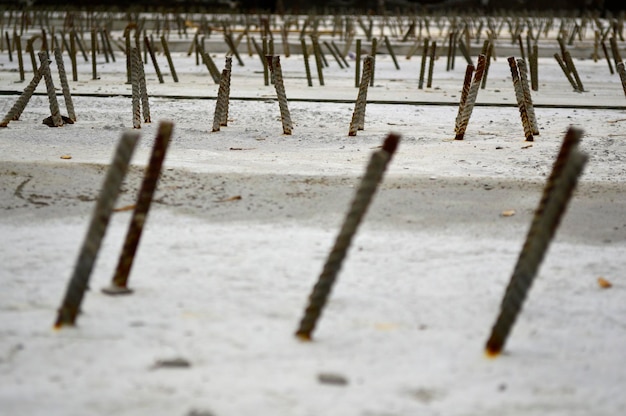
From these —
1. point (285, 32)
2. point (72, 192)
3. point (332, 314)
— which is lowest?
point (285, 32)

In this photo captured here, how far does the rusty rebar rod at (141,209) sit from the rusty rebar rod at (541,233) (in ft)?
3.83

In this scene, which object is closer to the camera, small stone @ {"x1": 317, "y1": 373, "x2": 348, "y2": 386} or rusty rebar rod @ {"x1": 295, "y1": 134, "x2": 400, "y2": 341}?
small stone @ {"x1": 317, "y1": 373, "x2": 348, "y2": 386}

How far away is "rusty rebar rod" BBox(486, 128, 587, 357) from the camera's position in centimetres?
270

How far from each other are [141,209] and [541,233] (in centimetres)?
134

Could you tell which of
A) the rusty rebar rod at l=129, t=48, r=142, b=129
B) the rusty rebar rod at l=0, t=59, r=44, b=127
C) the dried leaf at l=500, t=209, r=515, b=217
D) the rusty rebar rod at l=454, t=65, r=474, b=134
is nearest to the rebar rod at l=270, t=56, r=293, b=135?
the rusty rebar rod at l=129, t=48, r=142, b=129

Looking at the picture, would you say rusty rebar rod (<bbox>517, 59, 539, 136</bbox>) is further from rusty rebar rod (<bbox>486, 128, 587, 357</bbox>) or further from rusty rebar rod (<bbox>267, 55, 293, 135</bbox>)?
rusty rebar rod (<bbox>486, 128, 587, 357</bbox>)

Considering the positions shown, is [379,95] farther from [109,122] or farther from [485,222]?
[485,222]

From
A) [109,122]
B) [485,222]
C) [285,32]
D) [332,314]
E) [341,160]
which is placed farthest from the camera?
[285,32]

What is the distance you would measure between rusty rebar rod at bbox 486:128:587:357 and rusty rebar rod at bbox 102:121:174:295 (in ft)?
3.83

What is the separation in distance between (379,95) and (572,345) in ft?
23.2

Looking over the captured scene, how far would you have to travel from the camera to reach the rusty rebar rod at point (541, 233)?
2.70 m

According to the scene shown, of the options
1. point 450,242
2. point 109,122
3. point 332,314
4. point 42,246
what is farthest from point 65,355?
point 109,122

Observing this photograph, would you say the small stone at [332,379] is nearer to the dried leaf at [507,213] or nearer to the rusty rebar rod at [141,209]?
the rusty rebar rod at [141,209]

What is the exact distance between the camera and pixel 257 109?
8.43 m
